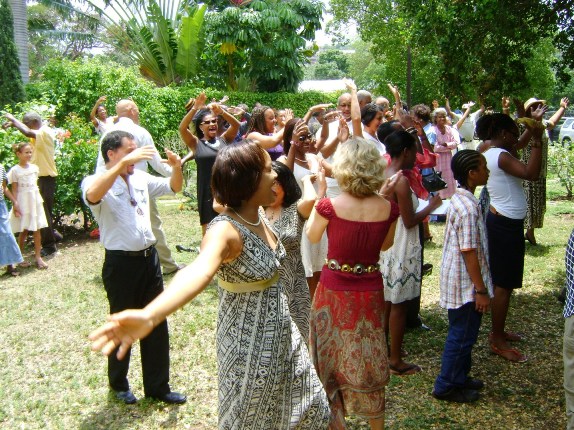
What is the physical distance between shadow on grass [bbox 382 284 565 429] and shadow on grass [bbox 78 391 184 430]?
1593 mm

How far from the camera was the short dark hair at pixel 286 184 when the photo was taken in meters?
4.20

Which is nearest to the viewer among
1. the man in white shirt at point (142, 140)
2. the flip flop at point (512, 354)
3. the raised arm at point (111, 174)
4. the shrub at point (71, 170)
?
the raised arm at point (111, 174)

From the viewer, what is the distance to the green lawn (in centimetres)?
431

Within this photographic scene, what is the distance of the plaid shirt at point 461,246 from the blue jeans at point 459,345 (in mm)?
114

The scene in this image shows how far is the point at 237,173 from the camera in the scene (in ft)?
9.39

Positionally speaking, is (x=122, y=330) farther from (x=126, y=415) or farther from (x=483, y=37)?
(x=483, y=37)

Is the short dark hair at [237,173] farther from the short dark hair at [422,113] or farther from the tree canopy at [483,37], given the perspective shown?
the short dark hair at [422,113]

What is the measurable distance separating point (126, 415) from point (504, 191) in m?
3.57

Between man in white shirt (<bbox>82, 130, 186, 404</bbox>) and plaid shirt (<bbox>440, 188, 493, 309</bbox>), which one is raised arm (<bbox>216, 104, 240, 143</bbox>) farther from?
plaid shirt (<bbox>440, 188, 493, 309</bbox>)

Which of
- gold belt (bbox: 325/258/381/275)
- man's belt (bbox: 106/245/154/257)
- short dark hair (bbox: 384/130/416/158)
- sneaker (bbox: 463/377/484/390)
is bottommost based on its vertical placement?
sneaker (bbox: 463/377/484/390)

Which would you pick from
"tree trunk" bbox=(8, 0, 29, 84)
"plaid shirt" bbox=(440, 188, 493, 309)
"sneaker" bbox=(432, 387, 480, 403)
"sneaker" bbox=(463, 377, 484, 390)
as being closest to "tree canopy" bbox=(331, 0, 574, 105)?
"plaid shirt" bbox=(440, 188, 493, 309)

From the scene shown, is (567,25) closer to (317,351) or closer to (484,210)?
(484,210)

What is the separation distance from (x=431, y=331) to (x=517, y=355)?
2.92 feet

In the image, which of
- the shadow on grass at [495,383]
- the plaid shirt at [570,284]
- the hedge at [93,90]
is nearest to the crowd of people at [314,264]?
the shadow on grass at [495,383]
